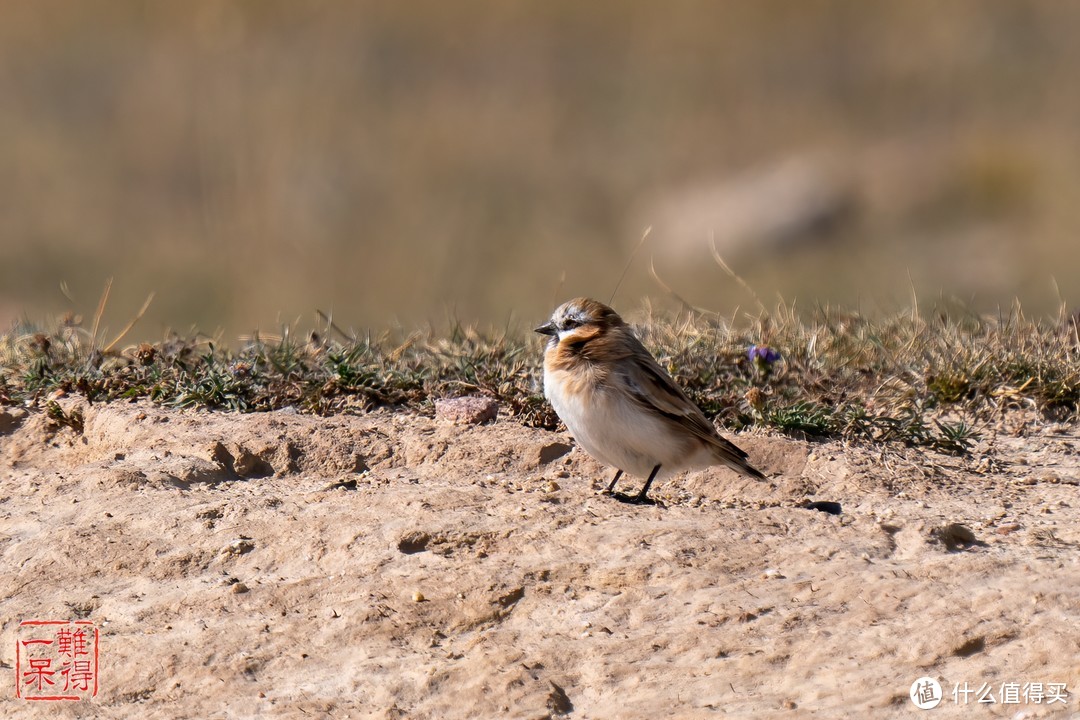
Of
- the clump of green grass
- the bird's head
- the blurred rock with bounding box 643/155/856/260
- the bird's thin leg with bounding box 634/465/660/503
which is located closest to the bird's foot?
the bird's thin leg with bounding box 634/465/660/503

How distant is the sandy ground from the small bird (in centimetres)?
19

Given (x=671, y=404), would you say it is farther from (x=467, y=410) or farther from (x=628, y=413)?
(x=467, y=410)

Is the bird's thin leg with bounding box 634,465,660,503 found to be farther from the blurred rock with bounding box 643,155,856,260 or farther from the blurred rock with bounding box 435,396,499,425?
the blurred rock with bounding box 643,155,856,260

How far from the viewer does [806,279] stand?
17.7 meters

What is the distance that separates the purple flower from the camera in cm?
600

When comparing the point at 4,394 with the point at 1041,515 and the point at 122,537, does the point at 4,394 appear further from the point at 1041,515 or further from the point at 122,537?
the point at 1041,515

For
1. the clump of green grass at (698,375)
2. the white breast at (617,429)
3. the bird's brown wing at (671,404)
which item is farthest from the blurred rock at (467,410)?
the bird's brown wing at (671,404)

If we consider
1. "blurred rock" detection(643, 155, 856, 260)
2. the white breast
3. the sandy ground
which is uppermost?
"blurred rock" detection(643, 155, 856, 260)

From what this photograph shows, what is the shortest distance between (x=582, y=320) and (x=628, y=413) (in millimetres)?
482

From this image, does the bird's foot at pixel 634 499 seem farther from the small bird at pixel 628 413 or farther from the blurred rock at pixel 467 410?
the blurred rock at pixel 467 410

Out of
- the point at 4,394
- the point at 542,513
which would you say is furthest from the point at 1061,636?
the point at 4,394

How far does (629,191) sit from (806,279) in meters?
4.12

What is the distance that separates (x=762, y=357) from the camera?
6.00 metres

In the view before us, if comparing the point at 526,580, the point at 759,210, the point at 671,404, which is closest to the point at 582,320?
the point at 671,404
